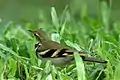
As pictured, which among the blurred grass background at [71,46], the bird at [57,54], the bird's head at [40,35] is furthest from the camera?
the bird's head at [40,35]

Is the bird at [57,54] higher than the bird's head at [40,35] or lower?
lower

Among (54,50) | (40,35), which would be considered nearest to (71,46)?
(40,35)

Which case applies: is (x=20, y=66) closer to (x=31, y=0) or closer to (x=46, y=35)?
(x=46, y=35)

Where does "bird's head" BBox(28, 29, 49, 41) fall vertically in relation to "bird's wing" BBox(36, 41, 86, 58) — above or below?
above

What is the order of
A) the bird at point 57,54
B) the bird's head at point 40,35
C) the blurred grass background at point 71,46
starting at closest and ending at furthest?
the blurred grass background at point 71,46
the bird at point 57,54
the bird's head at point 40,35

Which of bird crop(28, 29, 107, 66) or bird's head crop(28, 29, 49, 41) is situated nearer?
bird crop(28, 29, 107, 66)

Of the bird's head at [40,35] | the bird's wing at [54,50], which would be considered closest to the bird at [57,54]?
the bird's wing at [54,50]

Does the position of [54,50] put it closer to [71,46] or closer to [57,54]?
[57,54]

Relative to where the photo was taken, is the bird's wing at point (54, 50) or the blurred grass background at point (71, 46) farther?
the bird's wing at point (54, 50)

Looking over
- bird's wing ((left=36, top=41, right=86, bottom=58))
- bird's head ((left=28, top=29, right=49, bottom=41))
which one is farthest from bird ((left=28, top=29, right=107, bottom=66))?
bird's head ((left=28, top=29, right=49, bottom=41))

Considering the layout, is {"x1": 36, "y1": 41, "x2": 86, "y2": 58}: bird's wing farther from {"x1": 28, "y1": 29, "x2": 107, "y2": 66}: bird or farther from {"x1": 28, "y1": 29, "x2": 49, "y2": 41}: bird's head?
{"x1": 28, "y1": 29, "x2": 49, "y2": 41}: bird's head

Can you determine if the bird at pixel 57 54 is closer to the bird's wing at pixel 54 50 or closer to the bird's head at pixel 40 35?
the bird's wing at pixel 54 50
